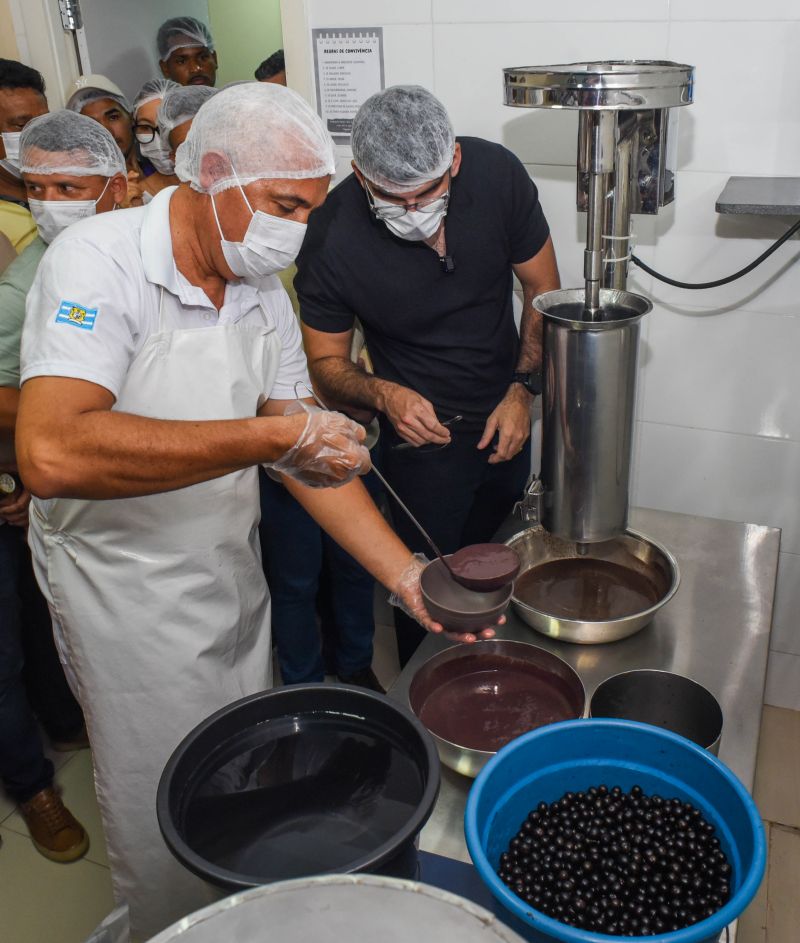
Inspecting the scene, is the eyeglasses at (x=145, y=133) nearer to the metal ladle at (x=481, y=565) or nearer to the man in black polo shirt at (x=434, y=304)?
the man in black polo shirt at (x=434, y=304)

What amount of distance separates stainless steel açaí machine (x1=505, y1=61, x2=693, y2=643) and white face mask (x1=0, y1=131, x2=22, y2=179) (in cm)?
143

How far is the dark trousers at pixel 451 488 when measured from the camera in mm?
2041

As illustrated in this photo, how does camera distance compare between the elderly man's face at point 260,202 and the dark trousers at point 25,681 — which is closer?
the elderly man's face at point 260,202

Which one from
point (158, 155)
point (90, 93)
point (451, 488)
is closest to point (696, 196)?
point (451, 488)

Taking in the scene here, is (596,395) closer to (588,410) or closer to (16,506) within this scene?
(588,410)

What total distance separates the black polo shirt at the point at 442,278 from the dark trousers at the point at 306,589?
0.45 m

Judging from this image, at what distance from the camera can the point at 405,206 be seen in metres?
1.75

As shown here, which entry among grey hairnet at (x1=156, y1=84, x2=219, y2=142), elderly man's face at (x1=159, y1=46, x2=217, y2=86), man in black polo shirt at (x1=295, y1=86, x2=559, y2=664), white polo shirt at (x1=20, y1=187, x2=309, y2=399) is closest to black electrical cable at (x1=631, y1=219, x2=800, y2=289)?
man in black polo shirt at (x1=295, y1=86, x2=559, y2=664)

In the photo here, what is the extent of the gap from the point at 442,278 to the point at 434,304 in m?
0.06

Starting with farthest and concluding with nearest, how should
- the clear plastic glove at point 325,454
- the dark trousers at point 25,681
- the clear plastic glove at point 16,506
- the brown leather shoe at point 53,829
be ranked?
the brown leather shoe at point 53,829, the dark trousers at point 25,681, the clear plastic glove at point 16,506, the clear plastic glove at point 325,454

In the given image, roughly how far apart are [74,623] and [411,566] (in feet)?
1.97

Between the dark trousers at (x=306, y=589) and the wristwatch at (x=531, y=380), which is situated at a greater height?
the wristwatch at (x=531, y=380)

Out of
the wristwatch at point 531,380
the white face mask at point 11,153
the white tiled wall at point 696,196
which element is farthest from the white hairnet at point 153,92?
the wristwatch at point 531,380

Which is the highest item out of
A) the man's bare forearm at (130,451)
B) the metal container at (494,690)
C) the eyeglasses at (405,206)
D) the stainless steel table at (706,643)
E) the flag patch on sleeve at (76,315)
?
the eyeglasses at (405,206)
